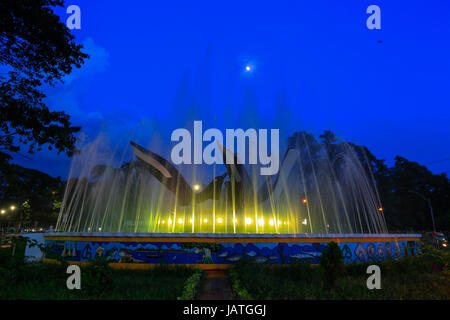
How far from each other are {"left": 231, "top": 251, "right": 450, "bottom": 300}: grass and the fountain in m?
1.37

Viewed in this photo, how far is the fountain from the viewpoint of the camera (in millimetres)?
11664

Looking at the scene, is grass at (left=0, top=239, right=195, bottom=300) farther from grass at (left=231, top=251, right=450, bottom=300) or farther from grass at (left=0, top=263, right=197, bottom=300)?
grass at (left=231, top=251, right=450, bottom=300)

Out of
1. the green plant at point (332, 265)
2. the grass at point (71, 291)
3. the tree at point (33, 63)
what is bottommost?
the grass at point (71, 291)

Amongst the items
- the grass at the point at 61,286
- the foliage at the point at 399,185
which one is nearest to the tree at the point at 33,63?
the grass at the point at 61,286

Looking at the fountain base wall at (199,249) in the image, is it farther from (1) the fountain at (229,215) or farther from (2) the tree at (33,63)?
(2) the tree at (33,63)

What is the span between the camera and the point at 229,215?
2164cm

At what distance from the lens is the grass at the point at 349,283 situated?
6.66m

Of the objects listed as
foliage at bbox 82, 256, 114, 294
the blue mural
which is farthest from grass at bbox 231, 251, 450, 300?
foliage at bbox 82, 256, 114, 294

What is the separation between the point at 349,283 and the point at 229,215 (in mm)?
13873

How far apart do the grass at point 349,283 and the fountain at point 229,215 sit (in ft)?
4.49

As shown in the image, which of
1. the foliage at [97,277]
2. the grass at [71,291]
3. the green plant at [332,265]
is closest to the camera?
the grass at [71,291]
